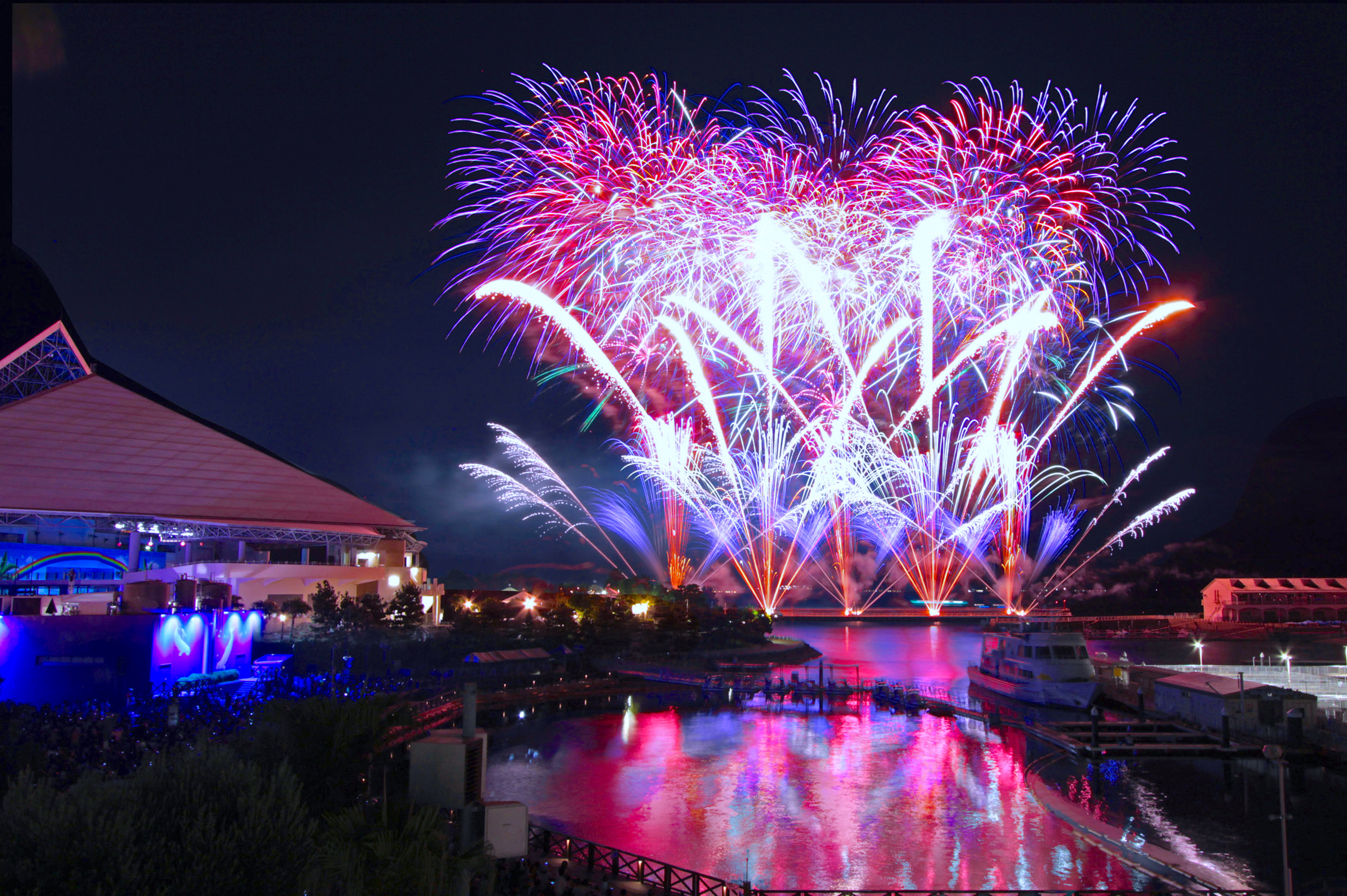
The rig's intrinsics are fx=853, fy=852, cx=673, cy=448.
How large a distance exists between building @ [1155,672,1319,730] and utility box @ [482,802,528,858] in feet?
89.1

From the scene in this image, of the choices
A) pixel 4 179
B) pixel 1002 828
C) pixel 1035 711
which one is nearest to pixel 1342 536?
pixel 1035 711

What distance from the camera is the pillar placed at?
40406 mm

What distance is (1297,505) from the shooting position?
144500mm

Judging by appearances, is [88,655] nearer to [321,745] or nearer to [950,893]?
[321,745]

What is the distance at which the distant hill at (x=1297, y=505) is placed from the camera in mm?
137250

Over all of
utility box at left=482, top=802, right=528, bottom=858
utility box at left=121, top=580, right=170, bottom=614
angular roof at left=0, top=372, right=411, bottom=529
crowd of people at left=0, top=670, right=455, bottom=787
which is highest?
angular roof at left=0, top=372, right=411, bottom=529

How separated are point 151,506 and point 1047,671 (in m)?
43.3

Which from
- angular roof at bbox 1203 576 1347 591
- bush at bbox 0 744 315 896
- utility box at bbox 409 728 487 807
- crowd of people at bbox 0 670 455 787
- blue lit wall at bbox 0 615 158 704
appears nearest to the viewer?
bush at bbox 0 744 315 896

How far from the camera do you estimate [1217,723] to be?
3173cm

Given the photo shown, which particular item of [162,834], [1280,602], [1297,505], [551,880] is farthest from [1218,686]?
[1297,505]

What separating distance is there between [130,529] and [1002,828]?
132ft

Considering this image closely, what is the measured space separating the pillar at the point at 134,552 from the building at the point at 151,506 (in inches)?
5.1

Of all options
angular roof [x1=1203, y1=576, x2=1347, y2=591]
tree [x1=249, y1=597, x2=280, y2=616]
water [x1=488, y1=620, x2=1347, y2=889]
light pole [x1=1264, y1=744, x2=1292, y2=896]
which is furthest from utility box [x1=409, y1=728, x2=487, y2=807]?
angular roof [x1=1203, y1=576, x2=1347, y2=591]

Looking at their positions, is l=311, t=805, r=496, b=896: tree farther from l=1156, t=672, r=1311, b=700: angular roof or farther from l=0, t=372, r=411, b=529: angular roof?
l=0, t=372, r=411, b=529: angular roof
